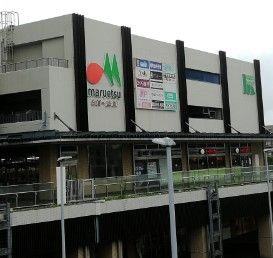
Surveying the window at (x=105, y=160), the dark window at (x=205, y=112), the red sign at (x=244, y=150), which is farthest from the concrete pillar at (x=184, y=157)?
the red sign at (x=244, y=150)

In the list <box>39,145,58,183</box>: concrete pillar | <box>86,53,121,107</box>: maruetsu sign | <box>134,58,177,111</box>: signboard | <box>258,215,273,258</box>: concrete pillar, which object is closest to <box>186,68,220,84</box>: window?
<box>134,58,177,111</box>: signboard

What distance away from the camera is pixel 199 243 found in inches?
1204

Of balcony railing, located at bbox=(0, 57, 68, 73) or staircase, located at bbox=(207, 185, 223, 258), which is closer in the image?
staircase, located at bbox=(207, 185, 223, 258)

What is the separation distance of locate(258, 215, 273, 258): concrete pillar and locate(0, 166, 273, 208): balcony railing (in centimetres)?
301

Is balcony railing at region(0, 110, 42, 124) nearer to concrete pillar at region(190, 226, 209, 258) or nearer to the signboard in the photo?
the signboard

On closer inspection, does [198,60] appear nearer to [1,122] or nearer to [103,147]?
[103,147]

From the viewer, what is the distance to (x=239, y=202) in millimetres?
33406

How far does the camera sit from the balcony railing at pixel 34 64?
3253 centimetres

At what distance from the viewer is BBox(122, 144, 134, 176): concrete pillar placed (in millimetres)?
35844

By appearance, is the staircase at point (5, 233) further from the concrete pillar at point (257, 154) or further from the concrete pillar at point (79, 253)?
the concrete pillar at point (257, 154)

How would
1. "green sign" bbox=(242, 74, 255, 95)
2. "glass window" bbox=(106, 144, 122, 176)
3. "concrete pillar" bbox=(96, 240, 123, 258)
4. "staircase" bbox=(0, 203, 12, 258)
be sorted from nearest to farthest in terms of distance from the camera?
"staircase" bbox=(0, 203, 12, 258) → "concrete pillar" bbox=(96, 240, 123, 258) → "glass window" bbox=(106, 144, 122, 176) → "green sign" bbox=(242, 74, 255, 95)

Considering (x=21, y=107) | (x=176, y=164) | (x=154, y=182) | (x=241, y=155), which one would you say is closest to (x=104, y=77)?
(x=21, y=107)

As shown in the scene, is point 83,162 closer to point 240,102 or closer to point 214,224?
point 214,224

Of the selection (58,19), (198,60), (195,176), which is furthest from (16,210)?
(198,60)
